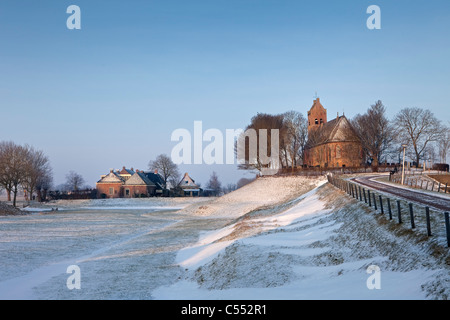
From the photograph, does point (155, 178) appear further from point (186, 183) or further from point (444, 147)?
point (444, 147)

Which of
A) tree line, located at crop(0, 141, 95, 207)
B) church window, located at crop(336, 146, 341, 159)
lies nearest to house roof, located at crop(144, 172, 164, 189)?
tree line, located at crop(0, 141, 95, 207)

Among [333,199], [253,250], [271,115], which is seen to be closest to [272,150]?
[271,115]

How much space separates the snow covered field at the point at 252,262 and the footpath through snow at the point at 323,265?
46mm

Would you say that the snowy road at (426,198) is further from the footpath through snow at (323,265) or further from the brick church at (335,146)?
the brick church at (335,146)

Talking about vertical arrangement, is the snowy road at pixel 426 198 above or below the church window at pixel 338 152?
below

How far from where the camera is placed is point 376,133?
78.6 meters

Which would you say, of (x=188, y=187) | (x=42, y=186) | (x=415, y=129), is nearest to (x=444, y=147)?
(x=415, y=129)

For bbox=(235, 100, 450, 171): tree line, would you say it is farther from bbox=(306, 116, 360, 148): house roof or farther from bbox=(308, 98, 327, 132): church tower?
bbox=(308, 98, 327, 132): church tower

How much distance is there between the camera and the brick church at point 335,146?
87125mm

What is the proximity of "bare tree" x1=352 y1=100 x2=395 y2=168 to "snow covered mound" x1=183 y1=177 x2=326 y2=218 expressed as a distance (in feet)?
64.3

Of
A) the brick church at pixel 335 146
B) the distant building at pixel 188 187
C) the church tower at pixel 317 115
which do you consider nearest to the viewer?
the brick church at pixel 335 146

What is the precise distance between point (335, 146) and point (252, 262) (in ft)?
253

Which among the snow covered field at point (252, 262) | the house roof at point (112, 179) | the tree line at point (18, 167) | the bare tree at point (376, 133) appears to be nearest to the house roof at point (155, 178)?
the house roof at point (112, 179)
